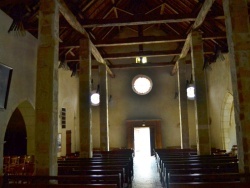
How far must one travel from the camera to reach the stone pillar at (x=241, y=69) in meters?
5.62

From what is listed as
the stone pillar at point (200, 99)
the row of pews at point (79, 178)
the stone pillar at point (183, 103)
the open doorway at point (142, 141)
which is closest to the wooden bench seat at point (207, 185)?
the row of pews at point (79, 178)

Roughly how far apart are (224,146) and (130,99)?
700 centimetres

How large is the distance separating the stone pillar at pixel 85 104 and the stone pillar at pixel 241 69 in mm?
5979

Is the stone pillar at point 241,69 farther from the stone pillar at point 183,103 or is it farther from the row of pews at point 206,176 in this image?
the stone pillar at point 183,103

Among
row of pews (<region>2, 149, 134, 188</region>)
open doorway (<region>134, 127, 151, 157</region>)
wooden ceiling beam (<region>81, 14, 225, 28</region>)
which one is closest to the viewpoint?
row of pews (<region>2, 149, 134, 188</region>)

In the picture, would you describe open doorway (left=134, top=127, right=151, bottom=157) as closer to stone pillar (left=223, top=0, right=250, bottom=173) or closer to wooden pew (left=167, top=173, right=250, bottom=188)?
stone pillar (left=223, top=0, right=250, bottom=173)

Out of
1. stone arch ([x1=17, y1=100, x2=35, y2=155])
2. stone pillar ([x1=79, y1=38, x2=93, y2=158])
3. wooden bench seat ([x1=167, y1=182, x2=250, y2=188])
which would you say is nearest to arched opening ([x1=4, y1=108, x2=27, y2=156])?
stone arch ([x1=17, y1=100, x2=35, y2=155])

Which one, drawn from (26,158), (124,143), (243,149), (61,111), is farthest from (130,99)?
(243,149)

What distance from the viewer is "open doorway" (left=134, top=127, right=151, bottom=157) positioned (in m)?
18.4

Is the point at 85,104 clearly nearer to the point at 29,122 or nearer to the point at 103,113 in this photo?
the point at 29,122

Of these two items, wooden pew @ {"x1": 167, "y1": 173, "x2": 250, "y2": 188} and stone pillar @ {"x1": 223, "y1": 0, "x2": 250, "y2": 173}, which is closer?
wooden pew @ {"x1": 167, "y1": 173, "x2": 250, "y2": 188}

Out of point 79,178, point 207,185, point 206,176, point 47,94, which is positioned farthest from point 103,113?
point 207,185

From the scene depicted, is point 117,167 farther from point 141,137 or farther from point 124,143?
point 141,137

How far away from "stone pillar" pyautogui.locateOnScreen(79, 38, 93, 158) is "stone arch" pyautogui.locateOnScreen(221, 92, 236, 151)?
303 inches
